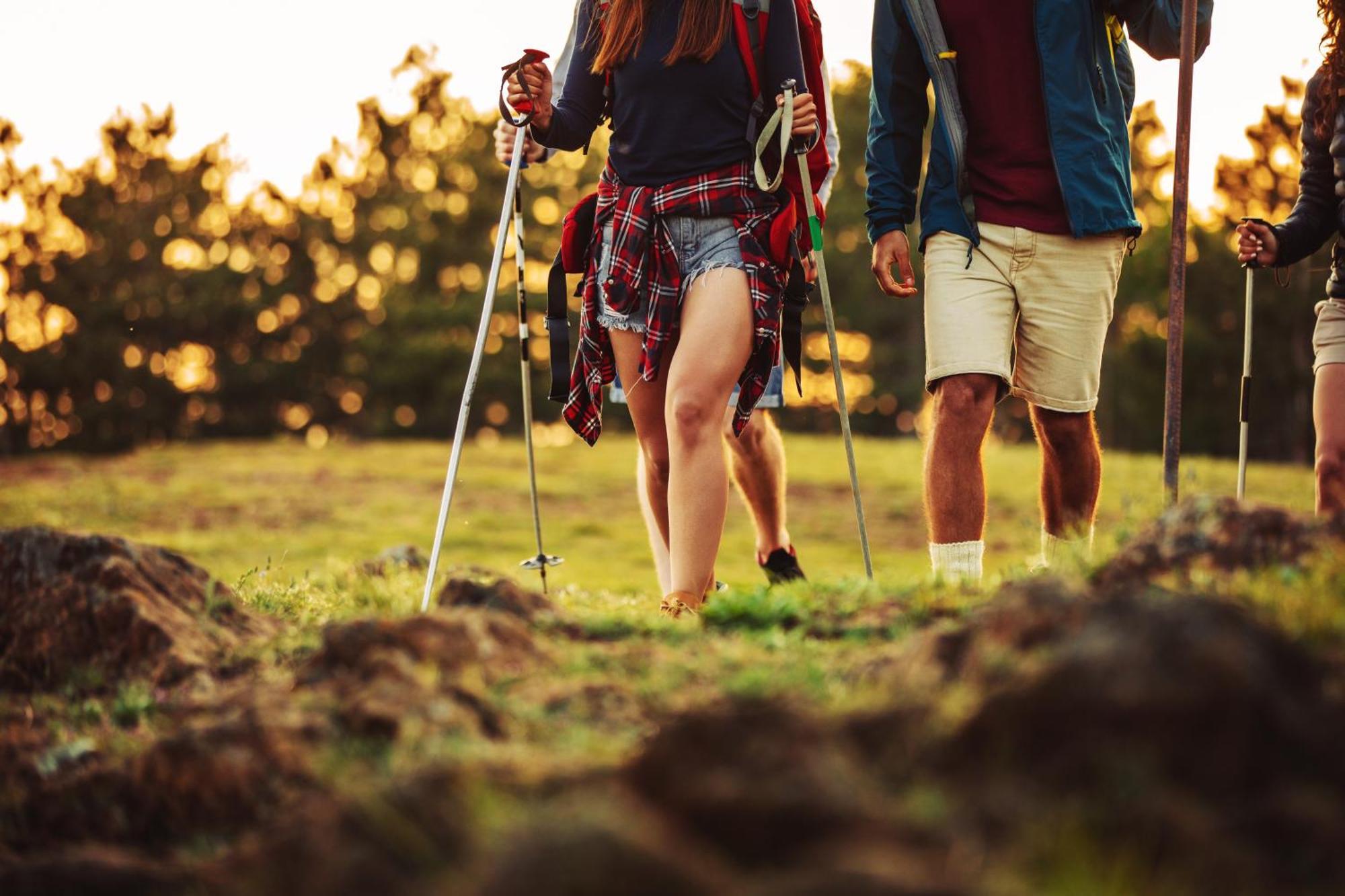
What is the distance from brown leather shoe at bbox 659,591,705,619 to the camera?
423 cm

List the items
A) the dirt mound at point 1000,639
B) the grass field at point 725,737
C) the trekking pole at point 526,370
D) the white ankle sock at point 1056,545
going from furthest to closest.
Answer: the trekking pole at point 526,370, the white ankle sock at point 1056,545, the dirt mound at point 1000,639, the grass field at point 725,737

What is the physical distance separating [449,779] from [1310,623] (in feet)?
5.38

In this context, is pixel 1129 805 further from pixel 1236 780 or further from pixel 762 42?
pixel 762 42

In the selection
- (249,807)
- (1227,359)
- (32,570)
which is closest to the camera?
(249,807)

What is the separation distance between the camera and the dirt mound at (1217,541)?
3117 millimetres

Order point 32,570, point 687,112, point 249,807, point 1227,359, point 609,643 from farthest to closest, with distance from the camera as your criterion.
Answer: point 1227,359 → point 687,112 → point 32,570 → point 609,643 → point 249,807

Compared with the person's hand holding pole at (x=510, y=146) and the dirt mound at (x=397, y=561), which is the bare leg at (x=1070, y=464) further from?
the dirt mound at (x=397, y=561)

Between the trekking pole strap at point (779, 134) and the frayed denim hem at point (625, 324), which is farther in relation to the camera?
the frayed denim hem at point (625, 324)

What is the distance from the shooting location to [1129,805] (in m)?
2.05

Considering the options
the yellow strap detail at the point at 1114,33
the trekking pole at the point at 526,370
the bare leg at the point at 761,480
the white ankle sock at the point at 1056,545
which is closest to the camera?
the white ankle sock at the point at 1056,545

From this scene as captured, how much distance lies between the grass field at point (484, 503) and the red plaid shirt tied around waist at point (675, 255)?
14.1 feet

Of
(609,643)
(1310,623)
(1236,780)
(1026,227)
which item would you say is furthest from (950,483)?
(1236,780)

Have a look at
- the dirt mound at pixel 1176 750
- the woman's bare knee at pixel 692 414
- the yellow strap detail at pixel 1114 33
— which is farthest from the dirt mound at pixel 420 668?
the yellow strap detail at pixel 1114 33

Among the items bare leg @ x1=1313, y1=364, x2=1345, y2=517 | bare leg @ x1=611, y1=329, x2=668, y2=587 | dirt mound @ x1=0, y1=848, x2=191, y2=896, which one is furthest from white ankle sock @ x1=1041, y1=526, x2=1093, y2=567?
dirt mound @ x1=0, y1=848, x2=191, y2=896
